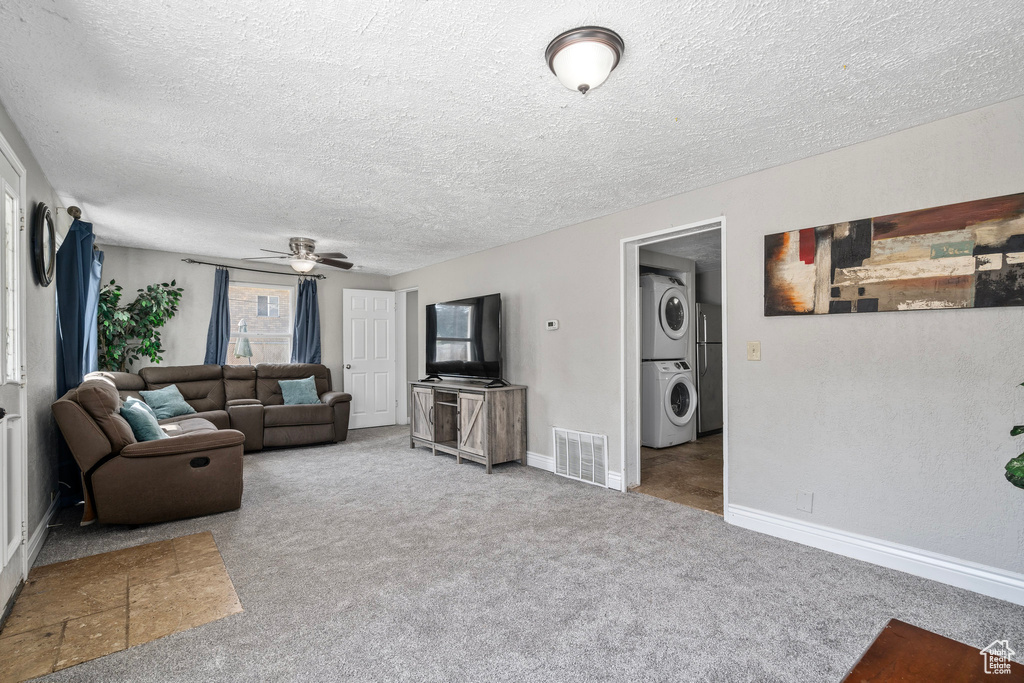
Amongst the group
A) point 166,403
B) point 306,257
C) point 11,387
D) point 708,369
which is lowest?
point 166,403

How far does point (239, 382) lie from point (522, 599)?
16.1 ft

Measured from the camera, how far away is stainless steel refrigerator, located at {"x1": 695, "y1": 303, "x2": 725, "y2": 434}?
20.0ft

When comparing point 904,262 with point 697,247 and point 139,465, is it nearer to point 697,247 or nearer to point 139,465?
point 697,247

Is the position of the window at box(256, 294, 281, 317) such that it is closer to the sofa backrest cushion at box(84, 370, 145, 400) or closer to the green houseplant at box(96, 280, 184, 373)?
the green houseplant at box(96, 280, 184, 373)

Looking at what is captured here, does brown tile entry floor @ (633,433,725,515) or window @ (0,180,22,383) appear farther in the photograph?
brown tile entry floor @ (633,433,725,515)

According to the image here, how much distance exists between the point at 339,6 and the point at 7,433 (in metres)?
2.26

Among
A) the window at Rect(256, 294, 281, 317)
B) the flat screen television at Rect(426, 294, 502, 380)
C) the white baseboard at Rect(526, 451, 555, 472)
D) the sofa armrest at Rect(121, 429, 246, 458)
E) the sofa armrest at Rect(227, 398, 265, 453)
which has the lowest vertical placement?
the white baseboard at Rect(526, 451, 555, 472)

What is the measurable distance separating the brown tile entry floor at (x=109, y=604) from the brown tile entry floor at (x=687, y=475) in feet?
9.56

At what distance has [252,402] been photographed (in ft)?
18.3

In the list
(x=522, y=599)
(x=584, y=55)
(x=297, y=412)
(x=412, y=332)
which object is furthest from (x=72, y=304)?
(x=412, y=332)

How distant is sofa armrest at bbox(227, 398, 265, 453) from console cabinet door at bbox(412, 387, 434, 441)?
5.50 feet

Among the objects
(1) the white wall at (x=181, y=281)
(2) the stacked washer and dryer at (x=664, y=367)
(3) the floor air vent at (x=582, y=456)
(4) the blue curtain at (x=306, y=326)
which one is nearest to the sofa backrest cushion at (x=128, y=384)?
(1) the white wall at (x=181, y=281)

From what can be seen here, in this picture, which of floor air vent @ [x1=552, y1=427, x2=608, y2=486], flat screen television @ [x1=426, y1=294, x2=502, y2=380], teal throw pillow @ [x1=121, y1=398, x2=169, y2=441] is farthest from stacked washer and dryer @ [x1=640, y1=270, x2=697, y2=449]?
teal throw pillow @ [x1=121, y1=398, x2=169, y2=441]

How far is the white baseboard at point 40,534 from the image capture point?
2591 millimetres
